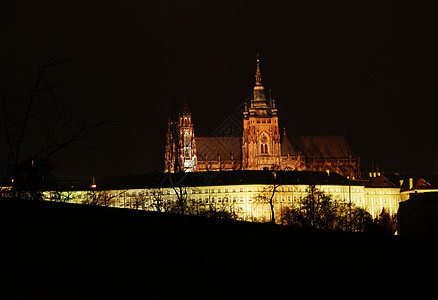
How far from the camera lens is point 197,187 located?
173125 mm

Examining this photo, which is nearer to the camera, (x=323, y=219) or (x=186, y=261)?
(x=186, y=261)

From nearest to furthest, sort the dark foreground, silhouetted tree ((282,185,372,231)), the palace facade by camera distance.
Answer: the dark foreground < silhouetted tree ((282,185,372,231)) < the palace facade

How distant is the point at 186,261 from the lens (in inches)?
889

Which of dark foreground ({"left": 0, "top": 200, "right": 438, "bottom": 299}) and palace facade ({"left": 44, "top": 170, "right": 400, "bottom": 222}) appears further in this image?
palace facade ({"left": 44, "top": 170, "right": 400, "bottom": 222})

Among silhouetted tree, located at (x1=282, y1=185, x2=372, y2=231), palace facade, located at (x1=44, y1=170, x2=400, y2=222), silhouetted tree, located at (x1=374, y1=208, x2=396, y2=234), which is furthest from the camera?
palace facade, located at (x1=44, y1=170, x2=400, y2=222)

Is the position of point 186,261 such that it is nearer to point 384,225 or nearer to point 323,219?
point 323,219

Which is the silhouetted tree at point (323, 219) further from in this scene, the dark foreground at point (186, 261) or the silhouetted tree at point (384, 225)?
the dark foreground at point (186, 261)

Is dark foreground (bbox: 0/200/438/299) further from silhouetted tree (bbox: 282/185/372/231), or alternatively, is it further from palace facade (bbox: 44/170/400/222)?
palace facade (bbox: 44/170/400/222)

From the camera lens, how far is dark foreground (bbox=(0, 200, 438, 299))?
19.8 metres

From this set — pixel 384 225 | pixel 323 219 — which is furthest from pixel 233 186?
pixel 323 219

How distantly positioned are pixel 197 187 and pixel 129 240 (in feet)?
488

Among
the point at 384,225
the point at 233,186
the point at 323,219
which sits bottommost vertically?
the point at 384,225

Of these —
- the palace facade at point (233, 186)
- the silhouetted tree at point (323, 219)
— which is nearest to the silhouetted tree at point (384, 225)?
the silhouetted tree at point (323, 219)

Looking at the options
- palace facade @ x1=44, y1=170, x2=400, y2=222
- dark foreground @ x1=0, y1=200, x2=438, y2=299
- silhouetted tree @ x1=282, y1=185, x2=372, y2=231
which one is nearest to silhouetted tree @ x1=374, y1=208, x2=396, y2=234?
silhouetted tree @ x1=282, y1=185, x2=372, y2=231
